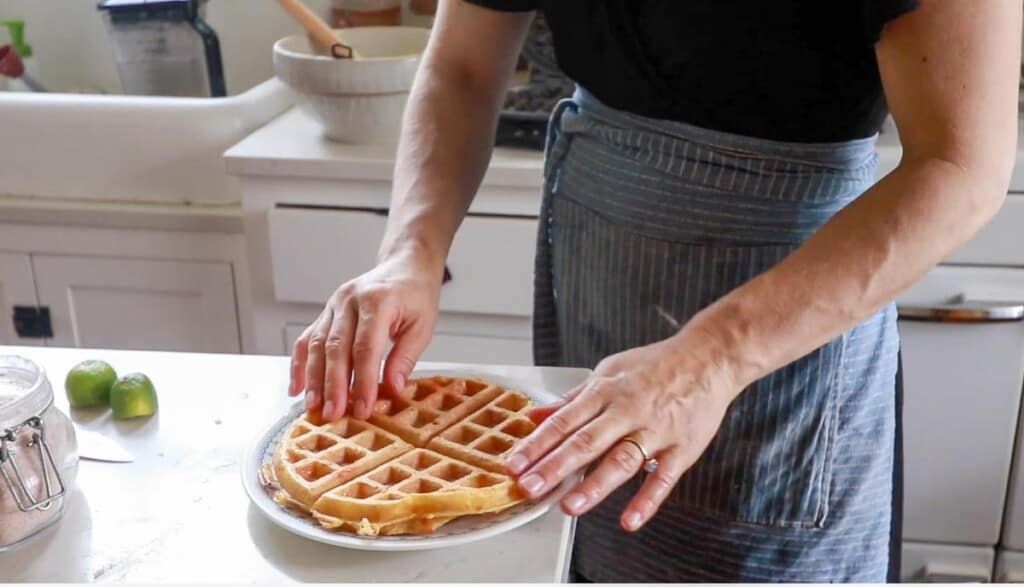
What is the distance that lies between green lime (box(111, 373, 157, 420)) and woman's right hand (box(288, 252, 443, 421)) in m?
0.11

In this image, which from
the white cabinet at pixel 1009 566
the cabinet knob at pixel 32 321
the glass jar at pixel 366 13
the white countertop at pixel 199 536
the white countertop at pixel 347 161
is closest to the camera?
the white countertop at pixel 199 536

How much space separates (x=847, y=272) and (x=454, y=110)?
1.41ft

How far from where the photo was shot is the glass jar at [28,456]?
24.2 inches

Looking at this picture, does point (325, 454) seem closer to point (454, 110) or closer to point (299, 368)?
point (299, 368)

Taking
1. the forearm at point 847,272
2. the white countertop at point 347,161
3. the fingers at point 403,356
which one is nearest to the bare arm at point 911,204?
the forearm at point 847,272

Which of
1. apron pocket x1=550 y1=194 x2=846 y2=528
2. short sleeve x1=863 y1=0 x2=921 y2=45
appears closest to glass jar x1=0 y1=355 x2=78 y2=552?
apron pocket x1=550 y1=194 x2=846 y2=528

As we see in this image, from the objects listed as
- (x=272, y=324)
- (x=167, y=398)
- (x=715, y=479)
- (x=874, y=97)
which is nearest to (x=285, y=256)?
(x=272, y=324)

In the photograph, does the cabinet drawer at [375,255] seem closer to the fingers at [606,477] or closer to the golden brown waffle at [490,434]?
the golden brown waffle at [490,434]

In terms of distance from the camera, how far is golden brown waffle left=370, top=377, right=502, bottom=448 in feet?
2.46

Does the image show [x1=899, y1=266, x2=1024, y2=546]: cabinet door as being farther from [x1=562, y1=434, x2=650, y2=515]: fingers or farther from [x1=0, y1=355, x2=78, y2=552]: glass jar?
→ [x1=0, y1=355, x2=78, y2=552]: glass jar

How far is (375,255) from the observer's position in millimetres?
1519

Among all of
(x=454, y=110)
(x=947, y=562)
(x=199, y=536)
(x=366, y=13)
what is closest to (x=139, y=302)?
(x=366, y=13)

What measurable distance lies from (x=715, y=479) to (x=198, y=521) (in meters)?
0.44

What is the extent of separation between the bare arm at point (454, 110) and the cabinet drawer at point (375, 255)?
47 cm
